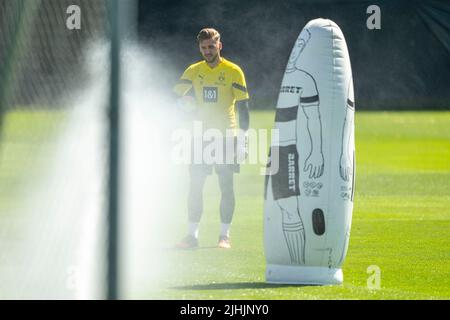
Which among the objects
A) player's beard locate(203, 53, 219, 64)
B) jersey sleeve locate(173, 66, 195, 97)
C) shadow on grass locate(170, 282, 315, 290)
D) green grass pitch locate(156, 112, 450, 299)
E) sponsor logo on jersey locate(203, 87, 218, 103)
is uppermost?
player's beard locate(203, 53, 219, 64)

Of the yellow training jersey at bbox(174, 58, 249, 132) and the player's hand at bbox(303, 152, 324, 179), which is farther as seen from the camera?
the yellow training jersey at bbox(174, 58, 249, 132)

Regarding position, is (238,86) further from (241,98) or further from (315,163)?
(315,163)

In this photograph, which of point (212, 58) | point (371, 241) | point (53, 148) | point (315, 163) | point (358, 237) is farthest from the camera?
point (358, 237)

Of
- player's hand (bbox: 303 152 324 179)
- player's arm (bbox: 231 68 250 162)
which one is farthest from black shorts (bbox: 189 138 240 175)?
player's hand (bbox: 303 152 324 179)

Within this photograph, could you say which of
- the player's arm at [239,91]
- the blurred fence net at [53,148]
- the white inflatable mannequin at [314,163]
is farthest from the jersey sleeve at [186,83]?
the white inflatable mannequin at [314,163]

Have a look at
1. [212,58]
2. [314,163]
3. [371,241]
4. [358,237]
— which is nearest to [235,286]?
[314,163]

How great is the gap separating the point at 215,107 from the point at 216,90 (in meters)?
0.16

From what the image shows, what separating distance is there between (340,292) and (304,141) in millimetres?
1105

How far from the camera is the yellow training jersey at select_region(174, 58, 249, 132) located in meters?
10.7

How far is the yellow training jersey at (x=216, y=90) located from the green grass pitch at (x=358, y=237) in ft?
3.88

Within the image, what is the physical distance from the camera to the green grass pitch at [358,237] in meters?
8.09

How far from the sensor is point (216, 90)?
1072 centimetres

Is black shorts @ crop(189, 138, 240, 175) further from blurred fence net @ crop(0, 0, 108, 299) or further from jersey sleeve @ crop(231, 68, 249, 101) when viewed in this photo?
blurred fence net @ crop(0, 0, 108, 299)

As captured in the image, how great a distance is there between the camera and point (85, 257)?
594cm
